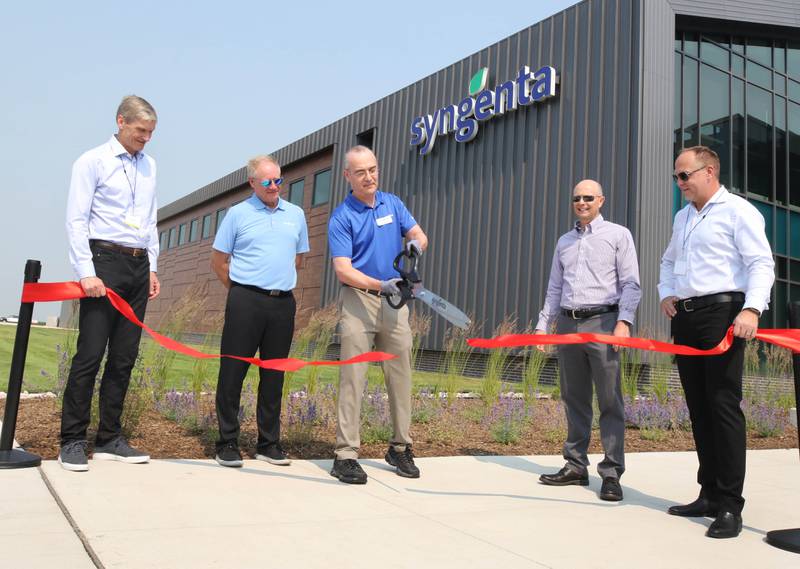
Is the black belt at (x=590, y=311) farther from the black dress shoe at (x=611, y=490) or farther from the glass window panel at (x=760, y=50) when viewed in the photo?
the glass window panel at (x=760, y=50)

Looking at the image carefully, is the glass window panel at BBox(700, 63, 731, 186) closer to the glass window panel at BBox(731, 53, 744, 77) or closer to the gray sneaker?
the glass window panel at BBox(731, 53, 744, 77)

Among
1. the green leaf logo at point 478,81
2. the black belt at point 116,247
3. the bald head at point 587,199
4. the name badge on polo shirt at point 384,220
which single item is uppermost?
the green leaf logo at point 478,81

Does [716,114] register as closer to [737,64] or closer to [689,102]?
[689,102]

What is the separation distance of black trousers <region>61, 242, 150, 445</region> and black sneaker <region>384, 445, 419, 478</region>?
5.78 feet

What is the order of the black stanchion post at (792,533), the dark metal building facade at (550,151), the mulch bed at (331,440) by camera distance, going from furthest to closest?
the dark metal building facade at (550,151) → the mulch bed at (331,440) → the black stanchion post at (792,533)

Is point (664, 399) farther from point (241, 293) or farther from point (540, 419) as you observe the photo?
point (241, 293)

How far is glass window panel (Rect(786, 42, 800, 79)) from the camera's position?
15.3m

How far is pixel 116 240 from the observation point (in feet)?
13.3

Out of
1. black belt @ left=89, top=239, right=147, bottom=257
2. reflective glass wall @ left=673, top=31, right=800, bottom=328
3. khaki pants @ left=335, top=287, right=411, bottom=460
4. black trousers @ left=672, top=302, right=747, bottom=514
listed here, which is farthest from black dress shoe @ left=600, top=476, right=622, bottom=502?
reflective glass wall @ left=673, top=31, right=800, bottom=328

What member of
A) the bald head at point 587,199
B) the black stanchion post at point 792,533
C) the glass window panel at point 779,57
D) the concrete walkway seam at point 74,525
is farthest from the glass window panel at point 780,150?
the concrete walkway seam at point 74,525

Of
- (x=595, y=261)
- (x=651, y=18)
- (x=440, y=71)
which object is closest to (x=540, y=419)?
(x=595, y=261)

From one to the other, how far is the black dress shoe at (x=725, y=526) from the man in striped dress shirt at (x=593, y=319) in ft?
2.53

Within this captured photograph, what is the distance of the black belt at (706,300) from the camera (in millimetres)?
3289

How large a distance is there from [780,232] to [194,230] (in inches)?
1058
